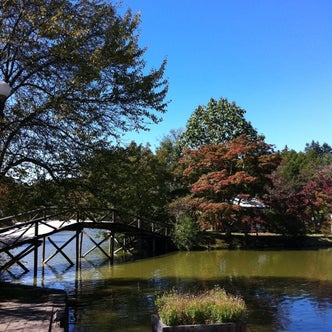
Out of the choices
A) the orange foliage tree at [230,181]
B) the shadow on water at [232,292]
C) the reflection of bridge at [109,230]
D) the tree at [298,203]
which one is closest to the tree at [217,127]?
the tree at [298,203]

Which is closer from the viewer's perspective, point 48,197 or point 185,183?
point 48,197

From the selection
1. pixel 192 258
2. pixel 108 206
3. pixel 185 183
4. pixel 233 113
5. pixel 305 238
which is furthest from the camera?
pixel 233 113

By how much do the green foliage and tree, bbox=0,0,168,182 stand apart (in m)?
17.1

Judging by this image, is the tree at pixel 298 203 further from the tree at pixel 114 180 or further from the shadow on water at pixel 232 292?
the tree at pixel 114 180

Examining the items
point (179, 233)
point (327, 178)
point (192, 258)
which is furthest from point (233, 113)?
point (192, 258)

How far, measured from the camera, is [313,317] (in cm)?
1217

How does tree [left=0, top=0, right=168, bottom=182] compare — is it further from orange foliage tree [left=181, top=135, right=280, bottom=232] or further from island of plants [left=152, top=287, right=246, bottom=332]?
orange foliage tree [left=181, top=135, right=280, bottom=232]

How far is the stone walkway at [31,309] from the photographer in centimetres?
905

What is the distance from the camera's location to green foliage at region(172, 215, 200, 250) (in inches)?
1195

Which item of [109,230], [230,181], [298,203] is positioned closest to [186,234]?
[230,181]

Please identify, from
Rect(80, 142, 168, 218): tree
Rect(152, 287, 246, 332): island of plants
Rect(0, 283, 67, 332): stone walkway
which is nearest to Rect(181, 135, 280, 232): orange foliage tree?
Rect(80, 142, 168, 218): tree

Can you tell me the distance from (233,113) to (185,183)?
13.1 metres

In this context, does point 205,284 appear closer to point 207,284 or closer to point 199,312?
point 207,284

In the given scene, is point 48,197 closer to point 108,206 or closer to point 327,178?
point 108,206
